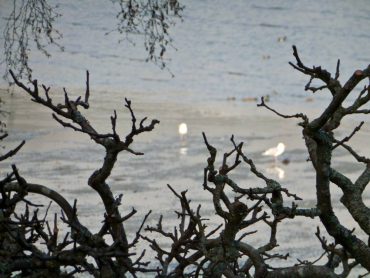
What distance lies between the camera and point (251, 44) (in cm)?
2075

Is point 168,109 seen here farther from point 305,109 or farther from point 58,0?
point 58,0

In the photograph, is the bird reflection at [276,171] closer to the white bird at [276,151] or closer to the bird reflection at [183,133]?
the white bird at [276,151]

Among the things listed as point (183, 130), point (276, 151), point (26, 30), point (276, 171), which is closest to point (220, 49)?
point (183, 130)

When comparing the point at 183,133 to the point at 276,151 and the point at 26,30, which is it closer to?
the point at 276,151

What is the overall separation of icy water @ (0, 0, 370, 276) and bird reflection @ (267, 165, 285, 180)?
0.02 metres

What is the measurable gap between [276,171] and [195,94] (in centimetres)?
503

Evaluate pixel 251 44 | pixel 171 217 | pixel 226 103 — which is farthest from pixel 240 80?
pixel 171 217

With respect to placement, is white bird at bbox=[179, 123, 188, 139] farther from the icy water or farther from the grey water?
the grey water

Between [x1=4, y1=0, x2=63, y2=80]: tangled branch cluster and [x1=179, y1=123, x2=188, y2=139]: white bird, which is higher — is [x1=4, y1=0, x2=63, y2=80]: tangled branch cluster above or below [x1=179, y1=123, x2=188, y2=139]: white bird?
above

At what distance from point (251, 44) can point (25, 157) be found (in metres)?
9.06

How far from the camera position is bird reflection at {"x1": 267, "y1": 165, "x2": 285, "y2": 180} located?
12039 mm

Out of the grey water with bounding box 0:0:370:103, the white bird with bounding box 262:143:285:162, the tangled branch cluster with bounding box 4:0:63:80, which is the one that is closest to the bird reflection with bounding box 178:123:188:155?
the white bird with bounding box 262:143:285:162

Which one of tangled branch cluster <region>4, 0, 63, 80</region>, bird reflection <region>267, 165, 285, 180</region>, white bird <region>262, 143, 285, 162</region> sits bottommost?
bird reflection <region>267, 165, 285, 180</region>

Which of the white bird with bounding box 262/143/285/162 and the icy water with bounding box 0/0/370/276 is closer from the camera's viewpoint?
the icy water with bounding box 0/0/370/276
